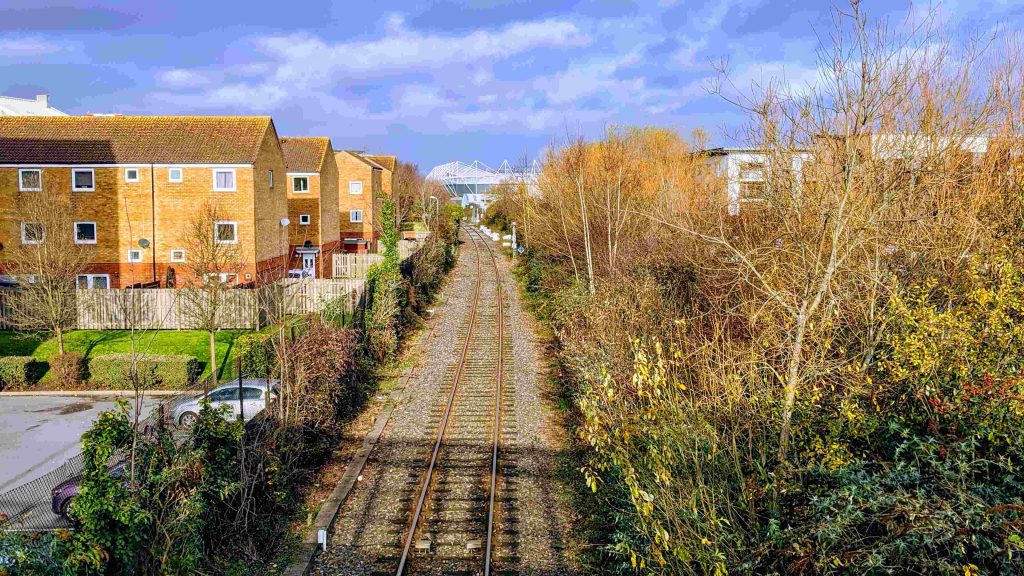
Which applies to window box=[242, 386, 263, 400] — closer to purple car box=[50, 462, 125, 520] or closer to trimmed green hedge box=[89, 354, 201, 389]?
trimmed green hedge box=[89, 354, 201, 389]

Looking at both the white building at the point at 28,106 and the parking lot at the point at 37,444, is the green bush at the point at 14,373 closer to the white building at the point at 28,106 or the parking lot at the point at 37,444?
the parking lot at the point at 37,444

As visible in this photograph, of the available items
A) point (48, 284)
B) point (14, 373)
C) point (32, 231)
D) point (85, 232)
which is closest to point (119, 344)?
point (48, 284)

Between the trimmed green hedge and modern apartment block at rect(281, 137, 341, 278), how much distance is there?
2295cm

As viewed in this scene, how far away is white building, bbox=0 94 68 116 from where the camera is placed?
56009mm

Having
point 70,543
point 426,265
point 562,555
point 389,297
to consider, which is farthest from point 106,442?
point 426,265

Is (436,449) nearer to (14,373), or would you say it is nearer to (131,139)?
(14,373)

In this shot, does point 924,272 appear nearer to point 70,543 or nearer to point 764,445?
point 764,445

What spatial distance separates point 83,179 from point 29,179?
2209mm

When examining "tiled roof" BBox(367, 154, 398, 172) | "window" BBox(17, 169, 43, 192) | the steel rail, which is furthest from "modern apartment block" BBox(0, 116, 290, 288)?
"tiled roof" BBox(367, 154, 398, 172)

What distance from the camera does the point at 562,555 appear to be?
10859mm

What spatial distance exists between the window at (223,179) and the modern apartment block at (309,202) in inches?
431

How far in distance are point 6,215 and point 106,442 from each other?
29.5 meters

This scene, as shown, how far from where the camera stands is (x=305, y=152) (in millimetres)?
46406

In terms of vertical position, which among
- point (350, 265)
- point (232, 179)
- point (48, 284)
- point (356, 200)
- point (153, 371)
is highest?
point (356, 200)
